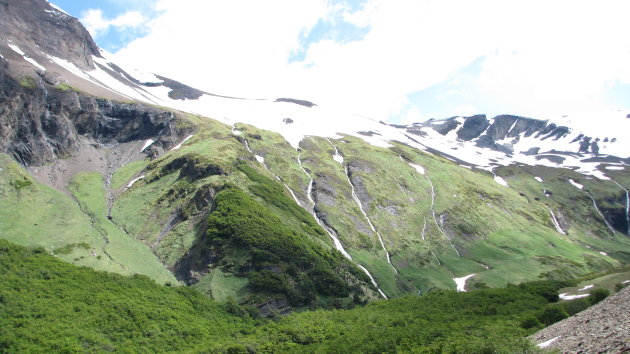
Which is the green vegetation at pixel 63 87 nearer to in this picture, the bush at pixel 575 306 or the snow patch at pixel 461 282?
the snow patch at pixel 461 282

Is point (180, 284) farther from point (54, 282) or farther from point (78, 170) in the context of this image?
point (78, 170)

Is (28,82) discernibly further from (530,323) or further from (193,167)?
(530,323)

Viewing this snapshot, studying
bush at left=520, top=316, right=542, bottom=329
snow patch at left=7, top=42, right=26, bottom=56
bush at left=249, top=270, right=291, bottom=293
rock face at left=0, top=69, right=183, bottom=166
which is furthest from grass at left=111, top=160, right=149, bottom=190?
bush at left=520, top=316, right=542, bottom=329

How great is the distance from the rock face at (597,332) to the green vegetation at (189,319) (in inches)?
271

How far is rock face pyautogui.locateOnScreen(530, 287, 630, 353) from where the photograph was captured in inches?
934

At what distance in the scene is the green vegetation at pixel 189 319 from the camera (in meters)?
49.1

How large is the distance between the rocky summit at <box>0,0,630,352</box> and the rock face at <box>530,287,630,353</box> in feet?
1.24

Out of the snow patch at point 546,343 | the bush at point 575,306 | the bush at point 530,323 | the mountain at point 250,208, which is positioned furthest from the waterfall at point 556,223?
the snow patch at point 546,343

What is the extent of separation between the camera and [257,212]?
323 ft

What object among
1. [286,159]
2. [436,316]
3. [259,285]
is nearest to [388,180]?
[286,159]

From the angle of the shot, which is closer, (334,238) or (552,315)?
(552,315)

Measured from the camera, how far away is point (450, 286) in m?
107

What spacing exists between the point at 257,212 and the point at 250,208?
193 centimetres

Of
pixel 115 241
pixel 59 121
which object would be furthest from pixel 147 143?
pixel 115 241
